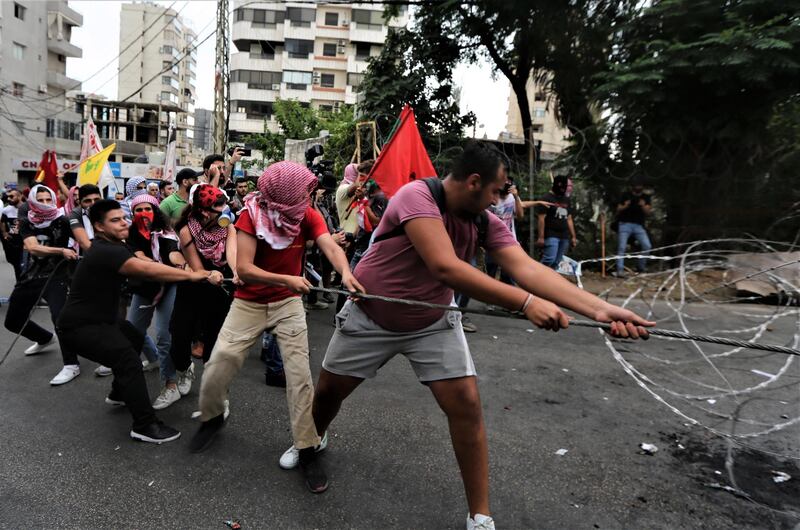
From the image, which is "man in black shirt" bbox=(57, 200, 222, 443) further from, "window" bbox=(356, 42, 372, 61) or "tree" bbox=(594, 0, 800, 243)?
"window" bbox=(356, 42, 372, 61)

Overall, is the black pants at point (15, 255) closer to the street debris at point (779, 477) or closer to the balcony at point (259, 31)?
the street debris at point (779, 477)

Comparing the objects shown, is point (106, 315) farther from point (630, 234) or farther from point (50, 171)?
point (630, 234)

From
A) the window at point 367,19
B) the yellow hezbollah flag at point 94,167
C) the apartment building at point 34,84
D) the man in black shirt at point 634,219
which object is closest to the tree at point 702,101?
the man in black shirt at point 634,219

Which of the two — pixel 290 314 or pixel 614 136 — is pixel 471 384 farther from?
pixel 614 136

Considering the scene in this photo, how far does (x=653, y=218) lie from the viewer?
9.99 metres

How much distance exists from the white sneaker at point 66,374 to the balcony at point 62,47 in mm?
43491

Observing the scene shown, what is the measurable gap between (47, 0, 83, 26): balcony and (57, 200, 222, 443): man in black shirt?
4534 centimetres

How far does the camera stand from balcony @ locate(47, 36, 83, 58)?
126 ft

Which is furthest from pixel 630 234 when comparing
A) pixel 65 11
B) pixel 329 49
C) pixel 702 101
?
pixel 65 11

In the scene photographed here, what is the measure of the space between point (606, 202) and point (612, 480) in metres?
8.19

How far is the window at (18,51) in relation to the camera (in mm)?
33750

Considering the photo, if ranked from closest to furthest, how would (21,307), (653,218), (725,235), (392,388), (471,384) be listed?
(471,384) < (392,388) < (21,307) < (725,235) < (653,218)

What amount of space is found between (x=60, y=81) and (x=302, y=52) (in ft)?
57.7

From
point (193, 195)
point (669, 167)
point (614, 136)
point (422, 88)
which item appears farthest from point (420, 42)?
point (193, 195)
